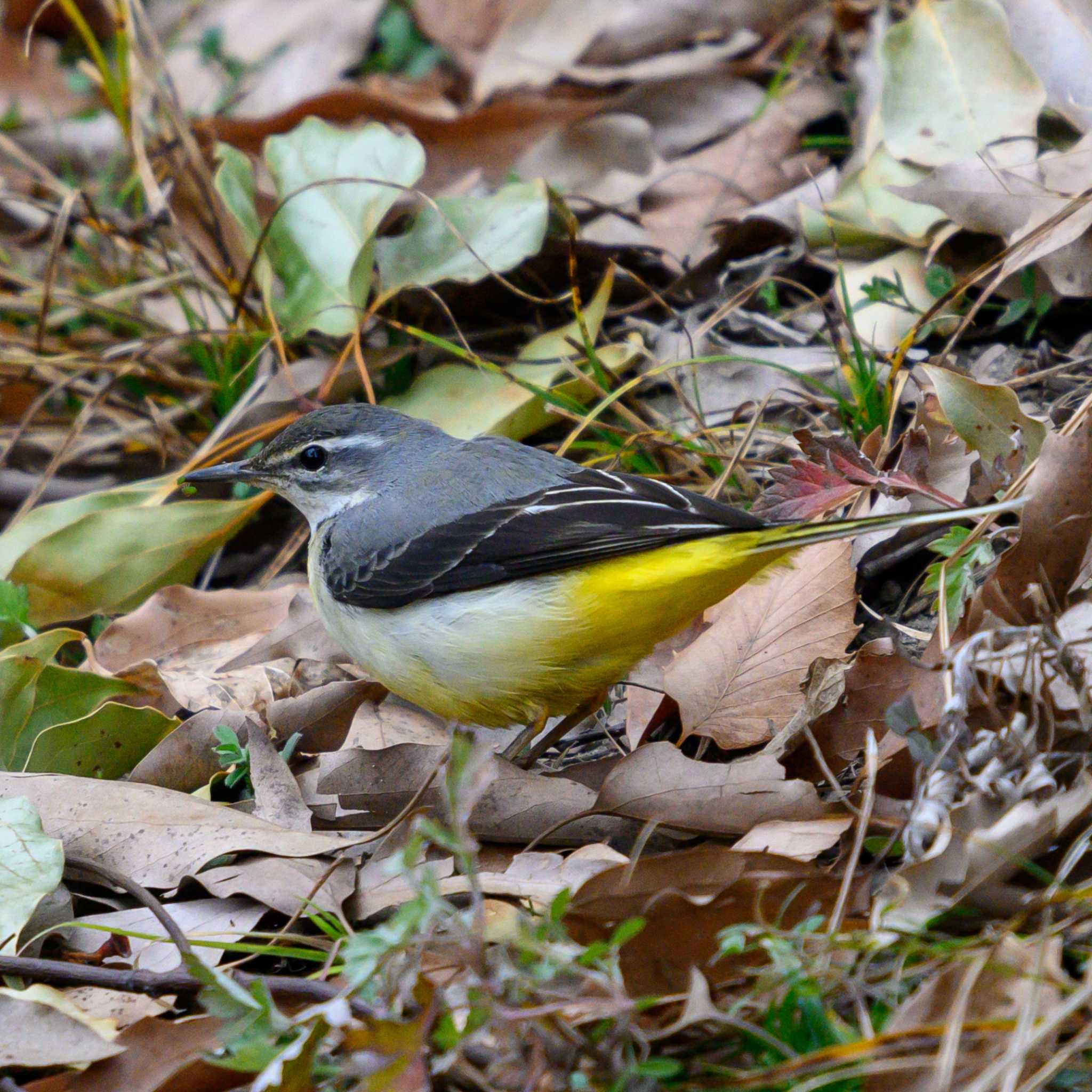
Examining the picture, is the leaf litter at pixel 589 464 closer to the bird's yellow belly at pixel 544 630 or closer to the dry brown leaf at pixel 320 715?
the dry brown leaf at pixel 320 715

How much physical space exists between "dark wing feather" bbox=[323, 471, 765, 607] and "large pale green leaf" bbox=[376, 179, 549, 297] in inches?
70.1

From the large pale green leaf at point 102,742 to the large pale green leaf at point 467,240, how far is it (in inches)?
94.3

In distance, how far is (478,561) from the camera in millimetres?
4016

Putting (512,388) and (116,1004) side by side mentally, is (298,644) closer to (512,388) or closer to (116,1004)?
(512,388)

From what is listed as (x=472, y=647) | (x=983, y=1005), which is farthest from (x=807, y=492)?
(x=983, y=1005)

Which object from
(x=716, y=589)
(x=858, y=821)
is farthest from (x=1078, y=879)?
(x=716, y=589)

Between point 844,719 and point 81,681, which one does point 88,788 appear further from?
point 844,719

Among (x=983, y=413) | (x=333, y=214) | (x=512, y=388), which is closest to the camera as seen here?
(x=983, y=413)

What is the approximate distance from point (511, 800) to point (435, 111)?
4.78m

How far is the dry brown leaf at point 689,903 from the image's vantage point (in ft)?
8.77

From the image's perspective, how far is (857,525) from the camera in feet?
10.9

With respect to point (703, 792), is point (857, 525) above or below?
above

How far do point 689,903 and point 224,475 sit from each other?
9.19 ft

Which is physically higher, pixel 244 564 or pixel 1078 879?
pixel 1078 879
